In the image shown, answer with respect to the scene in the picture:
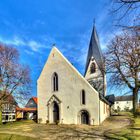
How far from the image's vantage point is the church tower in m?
36.3

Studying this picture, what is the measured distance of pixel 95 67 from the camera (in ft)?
126

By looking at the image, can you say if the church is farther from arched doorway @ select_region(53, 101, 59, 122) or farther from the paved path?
the paved path

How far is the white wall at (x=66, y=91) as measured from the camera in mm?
26384

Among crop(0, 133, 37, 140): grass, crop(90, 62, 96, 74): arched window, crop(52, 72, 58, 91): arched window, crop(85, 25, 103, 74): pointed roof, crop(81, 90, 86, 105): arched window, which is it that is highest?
crop(85, 25, 103, 74): pointed roof

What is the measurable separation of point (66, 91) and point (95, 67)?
11.8m

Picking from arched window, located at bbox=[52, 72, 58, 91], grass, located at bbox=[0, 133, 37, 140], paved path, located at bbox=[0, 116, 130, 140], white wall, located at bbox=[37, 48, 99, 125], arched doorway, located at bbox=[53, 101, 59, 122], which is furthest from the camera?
arched window, located at bbox=[52, 72, 58, 91]

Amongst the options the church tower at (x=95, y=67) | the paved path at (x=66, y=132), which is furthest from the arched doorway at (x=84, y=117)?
the church tower at (x=95, y=67)

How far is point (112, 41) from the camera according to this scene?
90.8ft

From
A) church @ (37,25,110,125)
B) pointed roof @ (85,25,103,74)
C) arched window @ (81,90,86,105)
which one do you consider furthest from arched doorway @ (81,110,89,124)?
pointed roof @ (85,25,103,74)

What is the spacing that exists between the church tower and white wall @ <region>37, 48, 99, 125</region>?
8117mm

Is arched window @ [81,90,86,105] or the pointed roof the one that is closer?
arched window @ [81,90,86,105]

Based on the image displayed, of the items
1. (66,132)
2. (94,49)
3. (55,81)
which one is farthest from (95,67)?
(66,132)

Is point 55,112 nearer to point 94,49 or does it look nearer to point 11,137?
point 11,137

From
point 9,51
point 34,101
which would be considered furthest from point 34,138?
point 34,101
